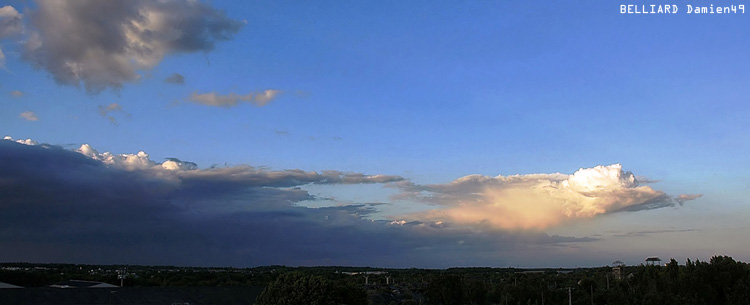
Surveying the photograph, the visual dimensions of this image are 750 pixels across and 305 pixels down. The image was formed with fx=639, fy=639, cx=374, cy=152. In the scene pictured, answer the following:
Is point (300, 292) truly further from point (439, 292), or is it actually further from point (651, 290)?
point (439, 292)

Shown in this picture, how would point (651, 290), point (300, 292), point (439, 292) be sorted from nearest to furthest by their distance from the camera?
point (300, 292)
point (651, 290)
point (439, 292)

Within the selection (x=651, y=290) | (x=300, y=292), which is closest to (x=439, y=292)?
(x=651, y=290)

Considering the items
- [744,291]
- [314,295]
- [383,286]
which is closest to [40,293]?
[314,295]

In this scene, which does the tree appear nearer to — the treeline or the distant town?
the distant town

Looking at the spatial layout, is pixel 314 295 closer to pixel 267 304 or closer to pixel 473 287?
pixel 267 304

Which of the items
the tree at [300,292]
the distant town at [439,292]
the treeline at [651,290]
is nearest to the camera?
the tree at [300,292]

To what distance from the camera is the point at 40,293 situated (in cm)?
5275

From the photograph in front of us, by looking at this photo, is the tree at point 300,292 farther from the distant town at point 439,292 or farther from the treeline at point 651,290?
the treeline at point 651,290

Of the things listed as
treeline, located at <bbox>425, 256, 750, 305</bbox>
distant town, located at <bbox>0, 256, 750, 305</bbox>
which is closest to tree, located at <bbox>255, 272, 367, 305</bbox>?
distant town, located at <bbox>0, 256, 750, 305</bbox>

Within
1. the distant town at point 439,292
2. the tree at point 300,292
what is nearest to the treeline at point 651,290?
the distant town at point 439,292

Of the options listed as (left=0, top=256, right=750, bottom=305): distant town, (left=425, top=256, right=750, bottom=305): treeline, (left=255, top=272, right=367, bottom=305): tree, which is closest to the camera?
(left=255, top=272, right=367, bottom=305): tree

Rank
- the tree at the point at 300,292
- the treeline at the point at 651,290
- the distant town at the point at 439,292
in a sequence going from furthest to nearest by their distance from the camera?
the treeline at the point at 651,290 → the distant town at the point at 439,292 → the tree at the point at 300,292

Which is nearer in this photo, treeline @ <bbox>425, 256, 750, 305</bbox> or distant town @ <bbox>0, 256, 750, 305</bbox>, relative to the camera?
distant town @ <bbox>0, 256, 750, 305</bbox>

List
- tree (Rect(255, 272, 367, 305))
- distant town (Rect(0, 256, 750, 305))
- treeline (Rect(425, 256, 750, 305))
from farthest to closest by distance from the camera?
1. treeline (Rect(425, 256, 750, 305))
2. distant town (Rect(0, 256, 750, 305))
3. tree (Rect(255, 272, 367, 305))
